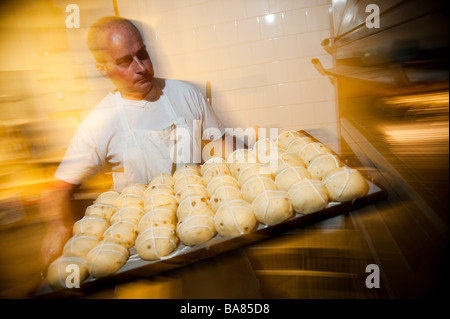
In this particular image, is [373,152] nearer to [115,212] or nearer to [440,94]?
[440,94]

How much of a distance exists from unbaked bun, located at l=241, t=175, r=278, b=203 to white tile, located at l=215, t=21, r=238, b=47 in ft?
7.63

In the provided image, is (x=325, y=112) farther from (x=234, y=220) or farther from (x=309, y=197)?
(x=234, y=220)

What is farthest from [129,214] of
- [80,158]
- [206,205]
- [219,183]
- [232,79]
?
[232,79]

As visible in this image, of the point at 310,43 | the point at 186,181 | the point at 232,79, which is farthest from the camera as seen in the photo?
the point at 232,79

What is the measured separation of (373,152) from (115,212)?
163 cm

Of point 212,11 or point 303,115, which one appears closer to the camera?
point 212,11

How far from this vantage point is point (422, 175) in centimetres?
82

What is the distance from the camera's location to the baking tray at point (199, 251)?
3.61ft

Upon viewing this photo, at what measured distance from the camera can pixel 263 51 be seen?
2.97 m

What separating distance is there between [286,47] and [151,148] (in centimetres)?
214

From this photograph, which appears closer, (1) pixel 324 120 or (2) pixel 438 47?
(2) pixel 438 47

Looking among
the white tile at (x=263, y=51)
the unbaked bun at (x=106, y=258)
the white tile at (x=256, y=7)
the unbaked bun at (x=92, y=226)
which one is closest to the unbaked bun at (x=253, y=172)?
the unbaked bun at (x=106, y=258)

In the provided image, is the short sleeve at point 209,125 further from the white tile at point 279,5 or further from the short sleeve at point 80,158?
the white tile at point 279,5
